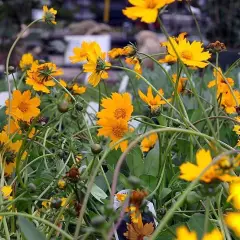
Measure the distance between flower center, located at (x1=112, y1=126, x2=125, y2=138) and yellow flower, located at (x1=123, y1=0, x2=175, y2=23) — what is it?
0.10 m

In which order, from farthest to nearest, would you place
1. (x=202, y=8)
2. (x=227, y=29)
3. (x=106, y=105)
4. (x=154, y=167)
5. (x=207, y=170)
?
(x=202, y=8) → (x=227, y=29) → (x=154, y=167) → (x=106, y=105) → (x=207, y=170)

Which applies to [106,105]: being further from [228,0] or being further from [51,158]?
[228,0]

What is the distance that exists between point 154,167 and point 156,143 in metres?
0.08

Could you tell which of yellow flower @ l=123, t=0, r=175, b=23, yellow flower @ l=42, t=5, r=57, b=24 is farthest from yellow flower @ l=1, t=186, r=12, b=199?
yellow flower @ l=42, t=5, r=57, b=24

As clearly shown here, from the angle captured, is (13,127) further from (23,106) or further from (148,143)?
(148,143)

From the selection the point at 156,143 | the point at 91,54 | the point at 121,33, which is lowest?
the point at 121,33

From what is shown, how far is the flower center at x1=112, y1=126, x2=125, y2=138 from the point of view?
0.51 m

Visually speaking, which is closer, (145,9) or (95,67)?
(145,9)

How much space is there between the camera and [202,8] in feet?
14.9

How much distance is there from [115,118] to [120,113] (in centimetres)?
1

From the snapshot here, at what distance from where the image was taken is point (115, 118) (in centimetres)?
51

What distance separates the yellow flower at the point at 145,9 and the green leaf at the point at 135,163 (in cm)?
19

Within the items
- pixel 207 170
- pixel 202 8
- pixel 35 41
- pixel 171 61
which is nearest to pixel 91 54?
pixel 171 61

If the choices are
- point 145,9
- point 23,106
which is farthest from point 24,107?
point 145,9
